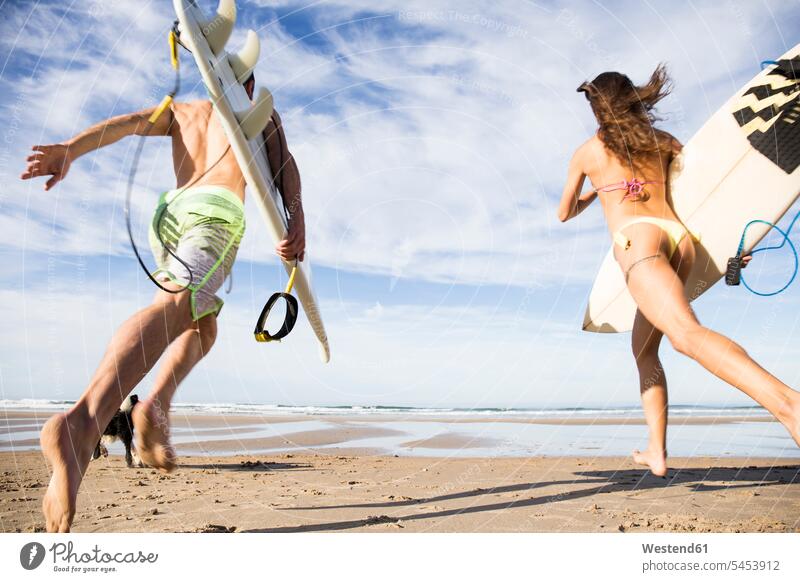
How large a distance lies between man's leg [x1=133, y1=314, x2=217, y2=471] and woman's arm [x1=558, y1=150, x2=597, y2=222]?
5.10 ft

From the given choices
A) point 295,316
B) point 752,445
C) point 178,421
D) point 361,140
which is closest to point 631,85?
point 361,140

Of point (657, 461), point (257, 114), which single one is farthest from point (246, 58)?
point (657, 461)

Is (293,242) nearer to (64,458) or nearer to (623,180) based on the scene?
(64,458)

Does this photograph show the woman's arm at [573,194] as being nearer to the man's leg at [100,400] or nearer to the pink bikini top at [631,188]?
the pink bikini top at [631,188]

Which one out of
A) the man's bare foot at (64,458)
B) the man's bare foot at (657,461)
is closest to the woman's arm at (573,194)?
the man's bare foot at (657,461)

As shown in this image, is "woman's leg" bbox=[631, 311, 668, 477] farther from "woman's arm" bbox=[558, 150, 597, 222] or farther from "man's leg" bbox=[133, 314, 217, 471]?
"man's leg" bbox=[133, 314, 217, 471]

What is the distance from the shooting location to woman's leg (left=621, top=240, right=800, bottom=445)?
5.43 feet

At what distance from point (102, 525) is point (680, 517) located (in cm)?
249

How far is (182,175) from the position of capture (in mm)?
2316

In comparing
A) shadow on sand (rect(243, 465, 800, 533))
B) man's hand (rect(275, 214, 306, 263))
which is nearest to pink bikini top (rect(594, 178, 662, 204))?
man's hand (rect(275, 214, 306, 263))

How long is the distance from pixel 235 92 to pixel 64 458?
4.39 ft

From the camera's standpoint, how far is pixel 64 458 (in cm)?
162
